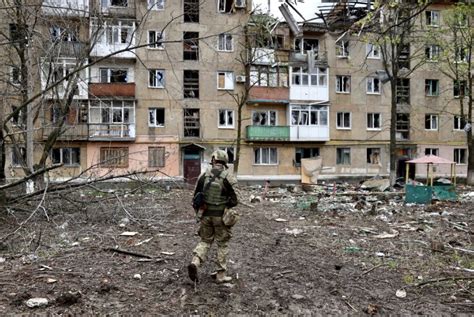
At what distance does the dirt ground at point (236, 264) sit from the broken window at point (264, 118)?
22.6m

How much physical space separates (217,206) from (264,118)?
2855 centimetres

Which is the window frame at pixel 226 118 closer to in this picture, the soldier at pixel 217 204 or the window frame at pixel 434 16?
the window frame at pixel 434 16

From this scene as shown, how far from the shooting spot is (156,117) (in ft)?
106

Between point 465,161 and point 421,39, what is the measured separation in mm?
14356

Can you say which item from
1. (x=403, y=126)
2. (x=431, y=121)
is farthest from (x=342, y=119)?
(x=431, y=121)

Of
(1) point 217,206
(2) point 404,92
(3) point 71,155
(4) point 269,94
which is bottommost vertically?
(1) point 217,206

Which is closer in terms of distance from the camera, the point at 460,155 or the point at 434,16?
the point at 434,16

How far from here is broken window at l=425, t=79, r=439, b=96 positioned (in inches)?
1437

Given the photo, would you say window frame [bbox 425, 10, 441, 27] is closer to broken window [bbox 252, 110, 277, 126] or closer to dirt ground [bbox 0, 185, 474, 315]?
broken window [bbox 252, 110, 277, 126]

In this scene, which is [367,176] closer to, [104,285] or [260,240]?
[260,240]

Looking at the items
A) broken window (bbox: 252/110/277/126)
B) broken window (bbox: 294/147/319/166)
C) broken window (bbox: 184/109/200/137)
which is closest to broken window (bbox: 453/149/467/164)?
broken window (bbox: 294/147/319/166)

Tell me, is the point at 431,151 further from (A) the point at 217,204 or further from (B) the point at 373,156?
(A) the point at 217,204

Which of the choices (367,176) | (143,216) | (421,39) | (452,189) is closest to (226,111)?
(367,176)

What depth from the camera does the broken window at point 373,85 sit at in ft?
116
